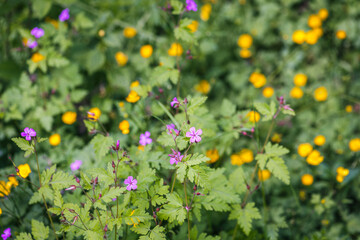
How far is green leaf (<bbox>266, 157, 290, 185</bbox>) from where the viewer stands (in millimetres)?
1751

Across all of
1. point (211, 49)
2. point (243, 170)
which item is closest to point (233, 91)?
point (211, 49)

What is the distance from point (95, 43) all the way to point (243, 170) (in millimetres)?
2024

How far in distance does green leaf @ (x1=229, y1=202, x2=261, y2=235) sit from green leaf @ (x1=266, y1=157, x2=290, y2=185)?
10.2 inches

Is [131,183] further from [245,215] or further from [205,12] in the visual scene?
[205,12]

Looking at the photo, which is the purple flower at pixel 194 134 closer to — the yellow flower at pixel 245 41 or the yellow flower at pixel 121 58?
the yellow flower at pixel 121 58

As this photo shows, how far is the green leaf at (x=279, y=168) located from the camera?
175 centimetres

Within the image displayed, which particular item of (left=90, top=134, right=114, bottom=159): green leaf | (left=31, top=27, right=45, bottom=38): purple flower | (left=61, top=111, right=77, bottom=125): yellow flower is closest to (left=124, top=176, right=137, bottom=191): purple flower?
(left=90, top=134, right=114, bottom=159): green leaf

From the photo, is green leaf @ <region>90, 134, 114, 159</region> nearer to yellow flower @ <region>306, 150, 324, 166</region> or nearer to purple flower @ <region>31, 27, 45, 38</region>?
purple flower @ <region>31, 27, 45, 38</region>

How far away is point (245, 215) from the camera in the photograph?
6.05 ft

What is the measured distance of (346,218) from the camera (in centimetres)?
228

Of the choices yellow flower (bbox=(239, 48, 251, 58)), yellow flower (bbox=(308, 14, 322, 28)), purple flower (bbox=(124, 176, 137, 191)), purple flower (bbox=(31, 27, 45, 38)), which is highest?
purple flower (bbox=(31, 27, 45, 38))

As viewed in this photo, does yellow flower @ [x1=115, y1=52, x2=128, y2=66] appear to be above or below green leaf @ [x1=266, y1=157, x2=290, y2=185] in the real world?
above

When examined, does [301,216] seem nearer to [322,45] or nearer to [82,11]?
[322,45]

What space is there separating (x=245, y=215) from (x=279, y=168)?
0.38 m
